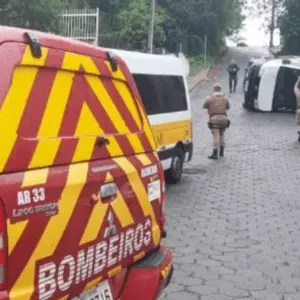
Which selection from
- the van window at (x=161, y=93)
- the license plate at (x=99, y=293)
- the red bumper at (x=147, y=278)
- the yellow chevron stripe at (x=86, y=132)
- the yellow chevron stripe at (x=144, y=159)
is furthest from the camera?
the van window at (x=161, y=93)

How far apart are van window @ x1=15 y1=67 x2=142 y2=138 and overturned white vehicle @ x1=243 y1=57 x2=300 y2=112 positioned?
23.1m

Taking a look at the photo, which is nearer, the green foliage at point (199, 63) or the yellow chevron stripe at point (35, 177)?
the yellow chevron stripe at point (35, 177)

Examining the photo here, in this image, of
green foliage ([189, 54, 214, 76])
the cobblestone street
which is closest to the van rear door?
the cobblestone street

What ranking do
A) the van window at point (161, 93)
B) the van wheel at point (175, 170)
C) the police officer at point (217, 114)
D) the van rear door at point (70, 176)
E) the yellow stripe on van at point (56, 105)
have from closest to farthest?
the van rear door at point (70, 176), the yellow stripe on van at point (56, 105), the van window at point (161, 93), the van wheel at point (175, 170), the police officer at point (217, 114)

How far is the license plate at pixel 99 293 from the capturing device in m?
3.53

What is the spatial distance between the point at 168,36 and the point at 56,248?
4701 cm

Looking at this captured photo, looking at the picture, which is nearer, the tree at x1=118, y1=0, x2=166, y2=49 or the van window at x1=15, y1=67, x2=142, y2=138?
the van window at x1=15, y1=67, x2=142, y2=138

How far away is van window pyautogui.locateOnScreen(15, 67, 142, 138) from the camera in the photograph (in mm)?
3111

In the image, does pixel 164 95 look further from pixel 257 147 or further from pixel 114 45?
pixel 114 45

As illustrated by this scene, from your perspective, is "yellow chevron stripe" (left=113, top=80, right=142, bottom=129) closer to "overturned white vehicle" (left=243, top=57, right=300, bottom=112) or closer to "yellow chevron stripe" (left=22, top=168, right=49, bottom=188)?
"yellow chevron stripe" (left=22, top=168, right=49, bottom=188)

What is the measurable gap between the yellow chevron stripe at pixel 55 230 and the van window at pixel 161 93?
6838 millimetres

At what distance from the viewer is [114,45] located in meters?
40.8

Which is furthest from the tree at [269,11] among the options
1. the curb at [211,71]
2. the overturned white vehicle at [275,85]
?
the overturned white vehicle at [275,85]

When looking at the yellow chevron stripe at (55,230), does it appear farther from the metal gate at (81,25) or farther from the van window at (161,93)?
the metal gate at (81,25)
